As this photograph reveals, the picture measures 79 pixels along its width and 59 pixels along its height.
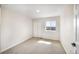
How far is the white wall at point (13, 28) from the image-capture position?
2.90m

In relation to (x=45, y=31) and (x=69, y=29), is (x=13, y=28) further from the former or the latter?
(x=45, y=31)

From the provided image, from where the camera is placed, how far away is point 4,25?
2924mm

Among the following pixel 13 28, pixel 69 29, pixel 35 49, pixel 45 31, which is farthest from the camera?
pixel 45 31

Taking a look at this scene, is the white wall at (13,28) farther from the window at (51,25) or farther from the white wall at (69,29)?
the white wall at (69,29)

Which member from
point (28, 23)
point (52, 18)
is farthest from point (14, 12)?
point (52, 18)

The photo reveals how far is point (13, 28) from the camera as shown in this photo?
3.29 meters

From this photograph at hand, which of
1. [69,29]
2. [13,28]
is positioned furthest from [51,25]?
[69,29]

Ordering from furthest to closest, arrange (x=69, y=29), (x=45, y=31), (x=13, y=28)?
(x=45, y=31) → (x=13, y=28) → (x=69, y=29)

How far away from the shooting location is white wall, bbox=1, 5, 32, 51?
2899mm

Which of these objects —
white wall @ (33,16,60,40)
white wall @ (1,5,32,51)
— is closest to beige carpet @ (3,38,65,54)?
white wall @ (1,5,32,51)

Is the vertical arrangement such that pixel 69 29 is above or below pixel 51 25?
below

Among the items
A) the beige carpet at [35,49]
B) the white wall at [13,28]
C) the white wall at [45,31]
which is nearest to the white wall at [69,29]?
the beige carpet at [35,49]

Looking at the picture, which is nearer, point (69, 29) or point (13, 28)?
point (69, 29)

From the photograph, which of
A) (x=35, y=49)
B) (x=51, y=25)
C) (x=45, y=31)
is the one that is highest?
(x=51, y=25)
